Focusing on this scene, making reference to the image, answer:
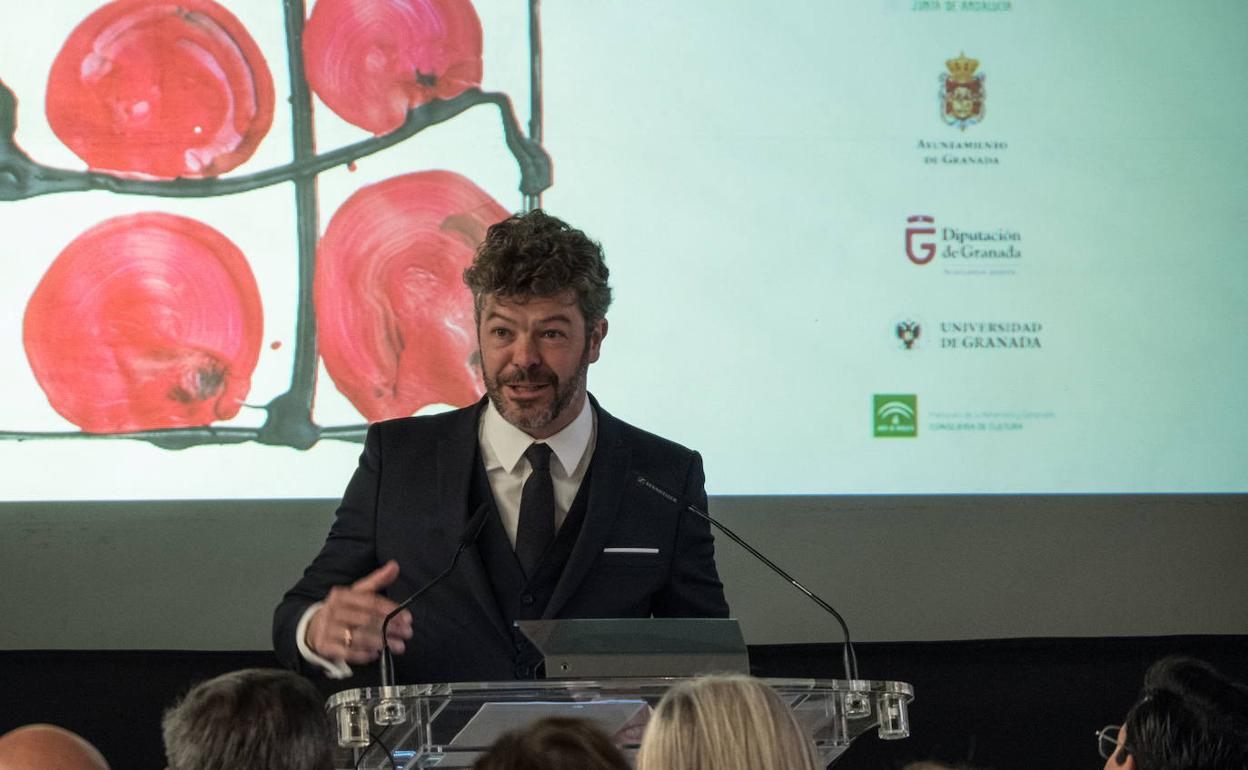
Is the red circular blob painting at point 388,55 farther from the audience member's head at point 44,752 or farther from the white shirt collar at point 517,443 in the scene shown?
the audience member's head at point 44,752

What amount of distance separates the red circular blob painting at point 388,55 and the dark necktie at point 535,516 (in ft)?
4.47

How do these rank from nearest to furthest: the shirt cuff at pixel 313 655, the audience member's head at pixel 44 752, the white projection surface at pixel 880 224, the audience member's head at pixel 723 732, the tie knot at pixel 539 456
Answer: the audience member's head at pixel 723 732 → the audience member's head at pixel 44 752 → the shirt cuff at pixel 313 655 → the tie knot at pixel 539 456 → the white projection surface at pixel 880 224

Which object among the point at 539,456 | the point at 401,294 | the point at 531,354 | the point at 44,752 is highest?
the point at 401,294

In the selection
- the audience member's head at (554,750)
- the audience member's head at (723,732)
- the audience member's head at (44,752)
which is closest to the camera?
the audience member's head at (554,750)

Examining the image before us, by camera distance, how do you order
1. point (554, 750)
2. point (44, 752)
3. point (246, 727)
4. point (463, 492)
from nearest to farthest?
point (554, 750)
point (246, 727)
point (44, 752)
point (463, 492)

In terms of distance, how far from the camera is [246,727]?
1.68 m

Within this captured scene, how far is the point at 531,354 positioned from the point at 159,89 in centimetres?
157

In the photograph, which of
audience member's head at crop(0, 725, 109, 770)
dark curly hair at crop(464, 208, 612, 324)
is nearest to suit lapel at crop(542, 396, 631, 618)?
dark curly hair at crop(464, 208, 612, 324)

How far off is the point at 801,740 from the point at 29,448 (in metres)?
2.74

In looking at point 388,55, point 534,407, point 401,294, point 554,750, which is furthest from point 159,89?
point 554,750

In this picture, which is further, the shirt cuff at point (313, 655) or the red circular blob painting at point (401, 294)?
the red circular blob painting at point (401, 294)

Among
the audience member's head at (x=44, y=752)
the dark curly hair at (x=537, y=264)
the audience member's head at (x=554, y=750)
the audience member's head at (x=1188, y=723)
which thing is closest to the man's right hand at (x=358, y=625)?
the audience member's head at (x=44, y=752)

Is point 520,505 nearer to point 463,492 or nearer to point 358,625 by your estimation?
point 463,492

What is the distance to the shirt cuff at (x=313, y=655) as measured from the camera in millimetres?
2305
